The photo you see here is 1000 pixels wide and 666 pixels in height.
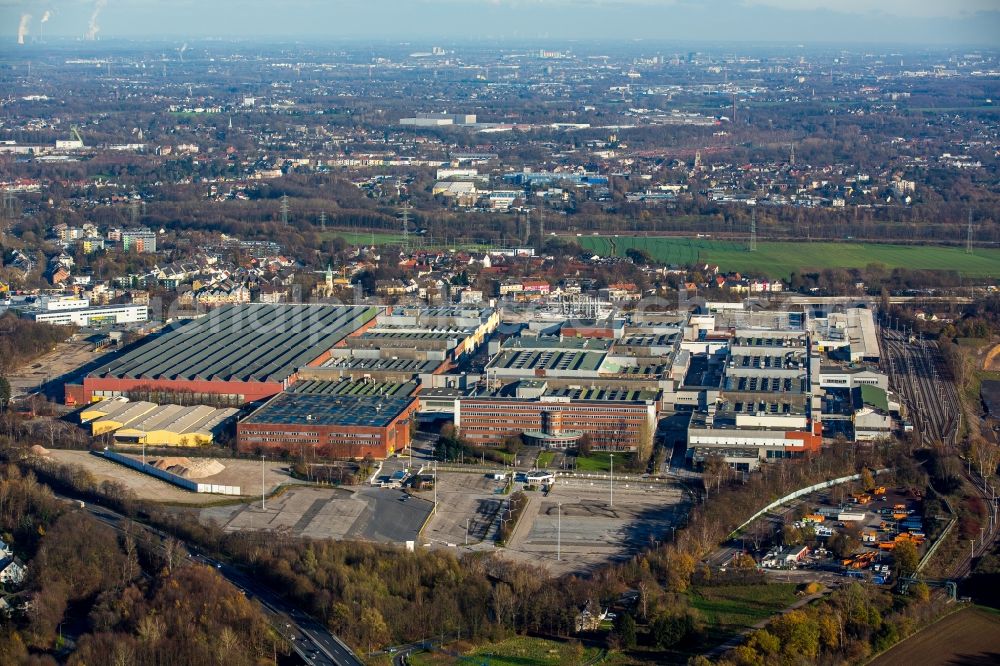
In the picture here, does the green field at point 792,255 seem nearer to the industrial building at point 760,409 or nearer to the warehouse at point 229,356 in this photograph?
the industrial building at point 760,409

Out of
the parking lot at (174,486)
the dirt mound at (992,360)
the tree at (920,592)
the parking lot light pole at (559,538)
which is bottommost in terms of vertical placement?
the parking lot at (174,486)

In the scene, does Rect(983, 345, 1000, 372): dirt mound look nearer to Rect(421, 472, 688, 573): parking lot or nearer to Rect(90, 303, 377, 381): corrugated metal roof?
Rect(421, 472, 688, 573): parking lot

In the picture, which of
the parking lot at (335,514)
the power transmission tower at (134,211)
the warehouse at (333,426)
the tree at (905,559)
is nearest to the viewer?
the tree at (905,559)

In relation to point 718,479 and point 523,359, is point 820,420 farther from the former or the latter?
point 523,359

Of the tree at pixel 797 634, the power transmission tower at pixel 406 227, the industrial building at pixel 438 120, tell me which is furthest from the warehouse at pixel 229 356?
the industrial building at pixel 438 120

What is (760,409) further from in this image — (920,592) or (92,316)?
(92,316)

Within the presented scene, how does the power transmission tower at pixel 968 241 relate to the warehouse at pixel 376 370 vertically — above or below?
below

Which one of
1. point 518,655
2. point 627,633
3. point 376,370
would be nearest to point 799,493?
point 627,633
